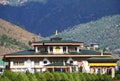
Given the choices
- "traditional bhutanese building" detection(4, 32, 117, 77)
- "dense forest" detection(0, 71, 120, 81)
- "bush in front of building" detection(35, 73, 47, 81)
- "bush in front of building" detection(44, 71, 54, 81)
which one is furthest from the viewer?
"traditional bhutanese building" detection(4, 32, 117, 77)

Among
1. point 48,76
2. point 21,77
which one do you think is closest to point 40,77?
point 48,76

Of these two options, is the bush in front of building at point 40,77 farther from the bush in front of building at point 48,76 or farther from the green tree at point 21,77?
the green tree at point 21,77

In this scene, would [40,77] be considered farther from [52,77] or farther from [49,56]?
[49,56]

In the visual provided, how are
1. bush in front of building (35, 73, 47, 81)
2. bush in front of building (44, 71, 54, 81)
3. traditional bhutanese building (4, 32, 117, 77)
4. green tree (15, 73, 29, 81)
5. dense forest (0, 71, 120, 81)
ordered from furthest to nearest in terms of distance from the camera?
traditional bhutanese building (4, 32, 117, 77) < bush in front of building (44, 71, 54, 81) < bush in front of building (35, 73, 47, 81) < green tree (15, 73, 29, 81) < dense forest (0, 71, 120, 81)

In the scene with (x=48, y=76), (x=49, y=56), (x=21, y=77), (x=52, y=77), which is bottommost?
(x=52, y=77)

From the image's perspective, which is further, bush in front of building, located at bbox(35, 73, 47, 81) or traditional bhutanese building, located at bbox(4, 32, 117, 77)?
traditional bhutanese building, located at bbox(4, 32, 117, 77)

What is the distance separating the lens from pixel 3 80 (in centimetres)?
3469

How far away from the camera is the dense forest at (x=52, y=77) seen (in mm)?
39000

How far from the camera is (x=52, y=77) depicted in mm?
51062

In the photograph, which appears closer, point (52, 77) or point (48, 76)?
point (48, 76)

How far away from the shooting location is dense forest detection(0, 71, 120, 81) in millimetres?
39000

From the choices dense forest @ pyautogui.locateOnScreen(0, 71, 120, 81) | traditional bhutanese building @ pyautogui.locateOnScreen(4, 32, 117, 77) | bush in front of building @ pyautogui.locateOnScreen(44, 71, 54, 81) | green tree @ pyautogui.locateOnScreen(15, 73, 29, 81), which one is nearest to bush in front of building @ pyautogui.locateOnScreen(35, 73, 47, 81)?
dense forest @ pyautogui.locateOnScreen(0, 71, 120, 81)

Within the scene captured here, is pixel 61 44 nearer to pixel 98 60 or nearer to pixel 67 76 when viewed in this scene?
pixel 98 60

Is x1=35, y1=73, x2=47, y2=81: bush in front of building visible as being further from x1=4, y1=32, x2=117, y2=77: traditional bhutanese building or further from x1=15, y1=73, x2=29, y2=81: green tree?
x1=4, y1=32, x2=117, y2=77: traditional bhutanese building
